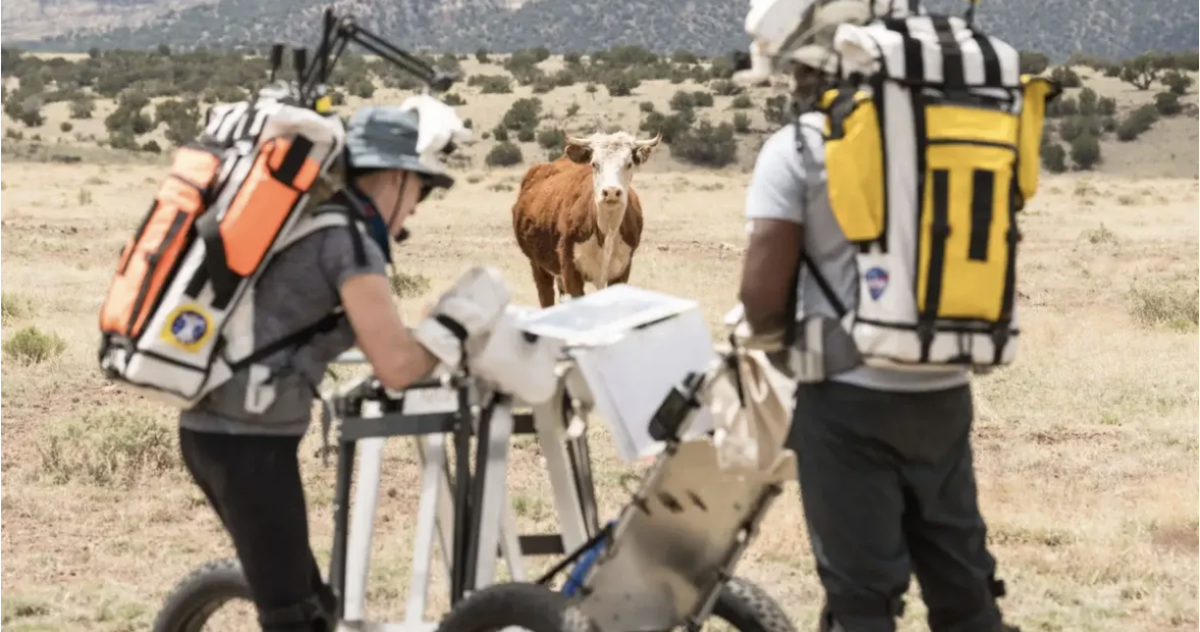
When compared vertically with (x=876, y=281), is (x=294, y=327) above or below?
below

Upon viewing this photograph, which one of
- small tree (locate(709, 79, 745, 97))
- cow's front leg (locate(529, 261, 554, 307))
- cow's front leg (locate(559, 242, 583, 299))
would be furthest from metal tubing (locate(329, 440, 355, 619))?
small tree (locate(709, 79, 745, 97))

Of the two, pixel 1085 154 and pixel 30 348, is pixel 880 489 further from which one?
pixel 1085 154

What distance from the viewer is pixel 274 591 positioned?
4.19 meters

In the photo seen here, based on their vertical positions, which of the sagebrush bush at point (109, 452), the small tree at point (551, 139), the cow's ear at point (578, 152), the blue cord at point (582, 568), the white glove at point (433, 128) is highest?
the white glove at point (433, 128)

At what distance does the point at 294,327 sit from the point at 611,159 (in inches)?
401

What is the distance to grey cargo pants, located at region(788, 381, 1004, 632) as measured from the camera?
12.5 ft

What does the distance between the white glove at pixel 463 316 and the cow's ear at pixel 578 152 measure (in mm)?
10374

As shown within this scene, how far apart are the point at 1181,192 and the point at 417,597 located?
30.9 m

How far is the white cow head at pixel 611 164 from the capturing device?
1380 cm

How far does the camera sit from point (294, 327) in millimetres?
4062

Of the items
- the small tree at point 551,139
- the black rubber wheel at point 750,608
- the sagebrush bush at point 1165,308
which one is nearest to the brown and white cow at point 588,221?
the sagebrush bush at point 1165,308

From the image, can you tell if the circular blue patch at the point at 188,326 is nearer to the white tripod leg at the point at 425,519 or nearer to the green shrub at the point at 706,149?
the white tripod leg at the point at 425,519

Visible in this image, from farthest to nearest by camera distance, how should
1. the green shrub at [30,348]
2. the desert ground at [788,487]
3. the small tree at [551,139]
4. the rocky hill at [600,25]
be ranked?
1. the rocky hill at [600,25]
2. the small tree at [551,139]
3. the green shrub at [30,348]
4. the desert ground at [788,487]

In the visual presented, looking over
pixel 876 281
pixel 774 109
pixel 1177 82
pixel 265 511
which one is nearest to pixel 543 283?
pixel 265 511
